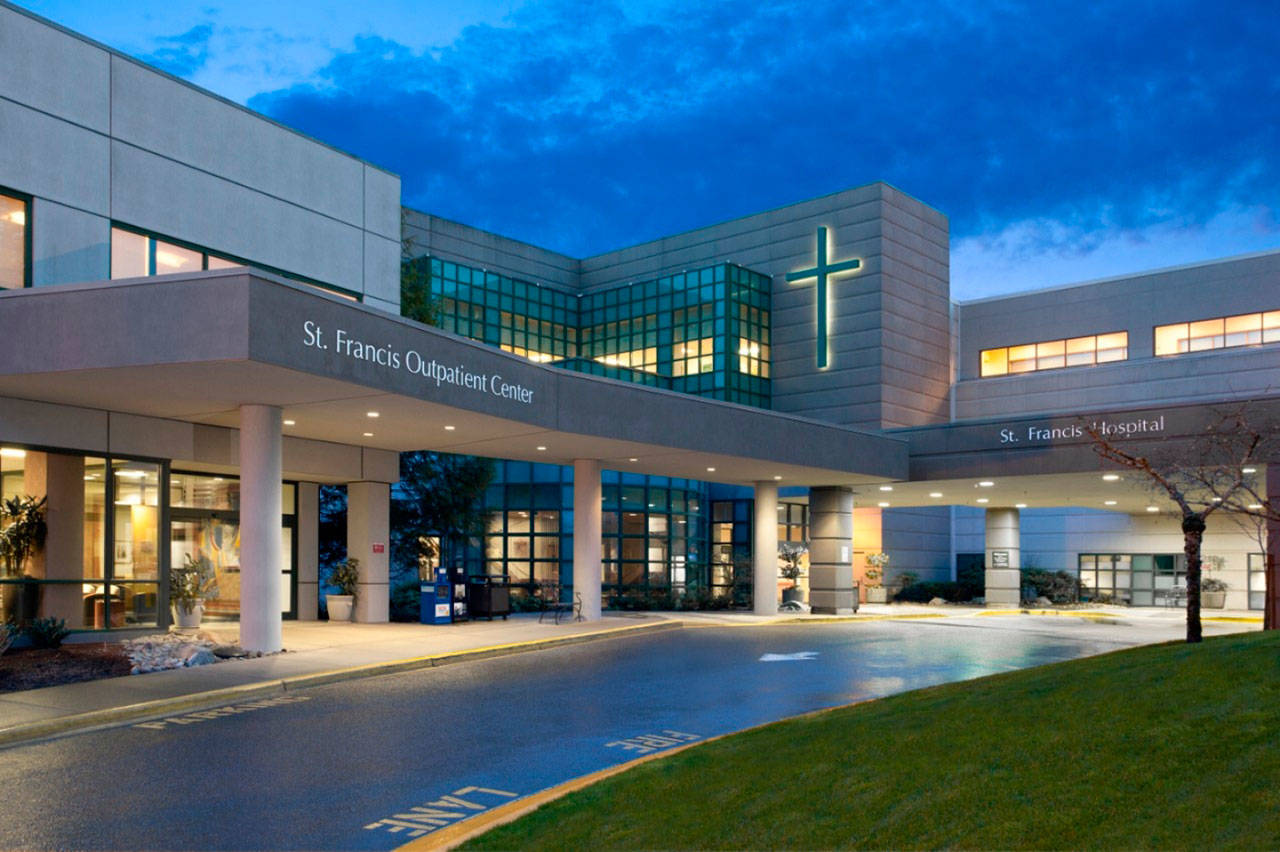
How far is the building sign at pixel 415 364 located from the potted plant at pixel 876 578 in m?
29.1

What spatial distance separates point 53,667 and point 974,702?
14014mm

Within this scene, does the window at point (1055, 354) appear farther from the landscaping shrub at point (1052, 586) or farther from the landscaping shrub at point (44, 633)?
the landscaping shrub at point (44, 633)

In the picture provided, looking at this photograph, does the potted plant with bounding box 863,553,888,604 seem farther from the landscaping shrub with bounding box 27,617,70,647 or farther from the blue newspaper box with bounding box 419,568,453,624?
the landscaping shrub with bounding box 27,617,70,647

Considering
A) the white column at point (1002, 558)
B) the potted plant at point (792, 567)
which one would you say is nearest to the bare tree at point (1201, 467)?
the white column at point (1002, 558)

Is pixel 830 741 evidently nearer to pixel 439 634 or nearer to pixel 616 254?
pixel 439 634

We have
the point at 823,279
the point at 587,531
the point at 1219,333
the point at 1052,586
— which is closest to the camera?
the point at 587,531

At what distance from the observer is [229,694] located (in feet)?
52.7

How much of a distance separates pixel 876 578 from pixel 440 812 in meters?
41.8

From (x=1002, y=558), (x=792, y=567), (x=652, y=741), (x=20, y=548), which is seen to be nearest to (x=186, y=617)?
(x=20, y=548)

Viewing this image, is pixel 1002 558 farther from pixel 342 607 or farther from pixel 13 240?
pixel 13 240

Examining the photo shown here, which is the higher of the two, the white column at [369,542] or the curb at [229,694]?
the white column at [369,542]

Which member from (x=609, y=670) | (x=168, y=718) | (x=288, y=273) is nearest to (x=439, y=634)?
(x=609, y=670)

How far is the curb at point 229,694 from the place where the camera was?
1324cm

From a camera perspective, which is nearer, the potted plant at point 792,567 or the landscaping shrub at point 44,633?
the landscaping shrub at point 44,633
